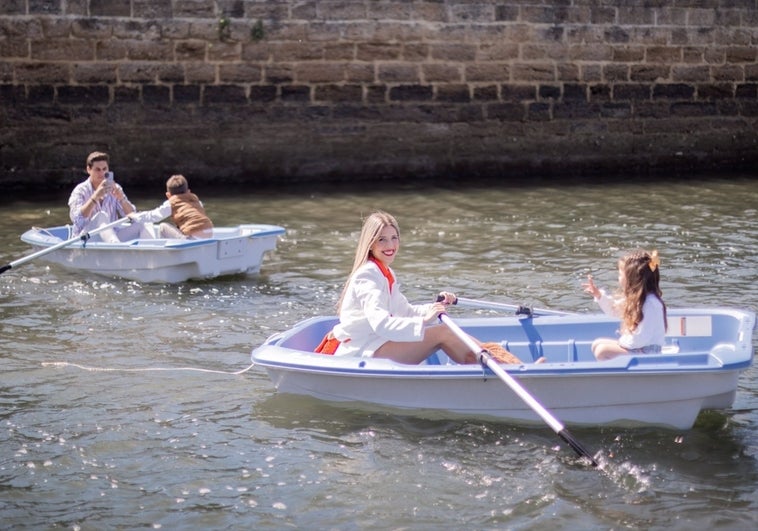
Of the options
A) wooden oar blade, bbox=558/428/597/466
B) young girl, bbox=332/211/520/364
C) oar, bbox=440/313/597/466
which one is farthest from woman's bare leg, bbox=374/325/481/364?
wooden oar blade, bbox=558/428/597/466

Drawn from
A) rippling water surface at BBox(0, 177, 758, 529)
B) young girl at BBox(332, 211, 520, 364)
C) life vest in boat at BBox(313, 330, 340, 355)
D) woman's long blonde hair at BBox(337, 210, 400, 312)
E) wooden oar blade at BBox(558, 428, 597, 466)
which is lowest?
rippling water surface at BBox(0, 177, 758, 529)

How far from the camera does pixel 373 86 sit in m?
15.1

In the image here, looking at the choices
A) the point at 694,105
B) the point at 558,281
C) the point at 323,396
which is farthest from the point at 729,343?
the point at 694,105

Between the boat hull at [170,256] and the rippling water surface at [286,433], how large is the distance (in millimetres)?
113

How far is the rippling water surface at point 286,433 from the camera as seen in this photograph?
551cm

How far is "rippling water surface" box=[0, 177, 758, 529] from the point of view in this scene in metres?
5.51

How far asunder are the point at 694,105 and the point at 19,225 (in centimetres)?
862

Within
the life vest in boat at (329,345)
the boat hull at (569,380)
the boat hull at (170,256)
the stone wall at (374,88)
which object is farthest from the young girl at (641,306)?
the stone wall at (374,88)

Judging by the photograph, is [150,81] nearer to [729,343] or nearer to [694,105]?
[694,105]

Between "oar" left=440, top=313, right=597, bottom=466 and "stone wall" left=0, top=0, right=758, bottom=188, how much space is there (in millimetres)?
8671

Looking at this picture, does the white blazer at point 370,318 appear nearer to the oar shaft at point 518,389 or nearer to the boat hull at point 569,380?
the boat hull at point 569,380

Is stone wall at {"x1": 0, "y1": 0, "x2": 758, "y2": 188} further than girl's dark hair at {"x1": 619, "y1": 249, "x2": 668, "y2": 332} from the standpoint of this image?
Yes

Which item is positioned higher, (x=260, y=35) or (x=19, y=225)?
(x=260, y=35)

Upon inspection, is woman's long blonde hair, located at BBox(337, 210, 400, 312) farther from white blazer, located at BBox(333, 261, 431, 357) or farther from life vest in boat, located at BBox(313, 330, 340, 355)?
life vest in boat, located at BBox(313, 330, 340, 355)
